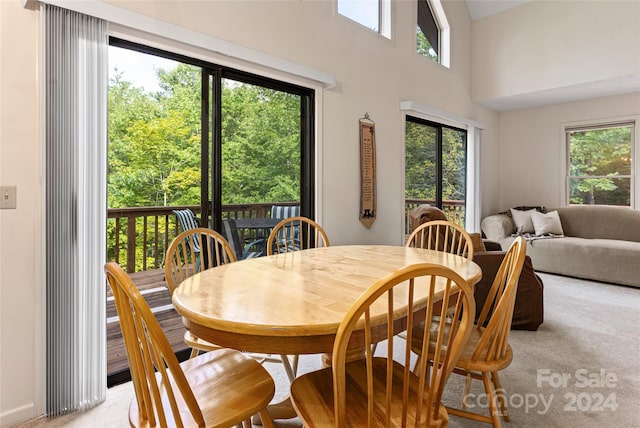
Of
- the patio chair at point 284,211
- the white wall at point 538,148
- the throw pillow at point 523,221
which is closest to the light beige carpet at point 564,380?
the patio chair at point 284,211

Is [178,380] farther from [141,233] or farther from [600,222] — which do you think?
[600,222]

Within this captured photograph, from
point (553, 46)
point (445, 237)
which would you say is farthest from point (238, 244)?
point (553, 46)

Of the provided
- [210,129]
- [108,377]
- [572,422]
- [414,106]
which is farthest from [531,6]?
[108,377]

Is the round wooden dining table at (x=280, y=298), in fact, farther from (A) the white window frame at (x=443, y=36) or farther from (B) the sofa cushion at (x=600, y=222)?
(B) the sofa cushion at (x=600, y=222)

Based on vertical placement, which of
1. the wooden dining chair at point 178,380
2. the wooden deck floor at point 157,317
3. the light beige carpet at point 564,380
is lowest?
the light beige carpet at point 564,380

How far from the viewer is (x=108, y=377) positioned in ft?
7.06

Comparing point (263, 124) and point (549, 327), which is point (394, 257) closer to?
point (263, 124)

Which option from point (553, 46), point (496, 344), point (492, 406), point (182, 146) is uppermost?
point (553, 46)

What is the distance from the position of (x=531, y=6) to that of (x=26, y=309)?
620 centimetres

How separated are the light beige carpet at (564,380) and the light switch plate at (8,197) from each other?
1047 millimetres

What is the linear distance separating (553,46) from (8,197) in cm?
573

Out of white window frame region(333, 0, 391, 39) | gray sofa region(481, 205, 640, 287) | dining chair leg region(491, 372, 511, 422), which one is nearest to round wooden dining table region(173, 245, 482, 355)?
dining chair leg region(491, 372, 511, 422)

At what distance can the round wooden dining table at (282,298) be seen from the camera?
1.01m

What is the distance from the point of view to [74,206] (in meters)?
1.89
